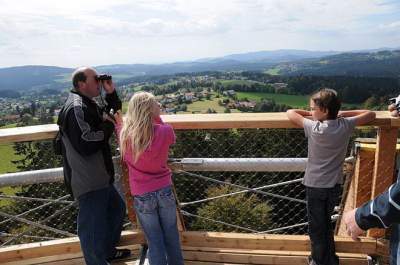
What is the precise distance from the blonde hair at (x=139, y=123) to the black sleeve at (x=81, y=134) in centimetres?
20

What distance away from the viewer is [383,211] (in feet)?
4.60

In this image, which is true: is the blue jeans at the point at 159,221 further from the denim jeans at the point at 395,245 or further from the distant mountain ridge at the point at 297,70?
the distant mountain ridge at the point at 297,70

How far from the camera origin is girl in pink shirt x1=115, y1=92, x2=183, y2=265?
2.51 m

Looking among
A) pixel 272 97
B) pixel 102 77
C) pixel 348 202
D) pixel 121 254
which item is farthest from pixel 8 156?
pixel 272 97

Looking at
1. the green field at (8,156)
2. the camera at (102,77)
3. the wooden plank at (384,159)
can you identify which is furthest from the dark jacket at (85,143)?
the green field at (8,156)

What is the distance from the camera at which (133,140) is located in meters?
2.51

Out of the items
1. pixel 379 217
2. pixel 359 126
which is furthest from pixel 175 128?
pixel 379 217

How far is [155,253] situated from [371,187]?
164 centimetres

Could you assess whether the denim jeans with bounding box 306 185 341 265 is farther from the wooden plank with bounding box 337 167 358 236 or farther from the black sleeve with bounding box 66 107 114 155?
the black sleeve with bounding box 66 107 114 155

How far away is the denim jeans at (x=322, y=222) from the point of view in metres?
2.77

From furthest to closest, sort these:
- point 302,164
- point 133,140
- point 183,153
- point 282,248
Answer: point 183,153 < point 282,248 < point 302,164 < point 133,140

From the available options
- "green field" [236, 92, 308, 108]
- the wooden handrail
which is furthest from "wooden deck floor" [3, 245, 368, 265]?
"green field" [236, 92, 308, 108]

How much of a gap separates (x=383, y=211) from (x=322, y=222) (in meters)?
1.49

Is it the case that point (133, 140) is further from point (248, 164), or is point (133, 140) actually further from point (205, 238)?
point (205, 238)
